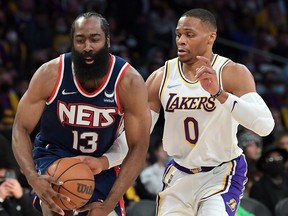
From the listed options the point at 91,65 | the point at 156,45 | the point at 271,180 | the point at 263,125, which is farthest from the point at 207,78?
the point at 156,45

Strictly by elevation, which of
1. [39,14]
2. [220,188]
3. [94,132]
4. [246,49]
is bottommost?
[246,49]

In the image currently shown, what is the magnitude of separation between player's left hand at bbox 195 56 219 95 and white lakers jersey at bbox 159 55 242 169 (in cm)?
31

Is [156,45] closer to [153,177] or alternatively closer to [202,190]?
[153,177]

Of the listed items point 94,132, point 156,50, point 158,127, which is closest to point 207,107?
point 94,132

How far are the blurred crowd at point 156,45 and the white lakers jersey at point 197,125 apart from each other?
3.09 meters

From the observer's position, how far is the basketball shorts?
20.2 feet

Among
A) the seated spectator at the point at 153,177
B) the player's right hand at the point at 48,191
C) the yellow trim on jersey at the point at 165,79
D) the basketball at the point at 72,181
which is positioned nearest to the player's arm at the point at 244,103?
the yellow trim on jersey at the point at 165,79

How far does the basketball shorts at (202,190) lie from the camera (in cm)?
614

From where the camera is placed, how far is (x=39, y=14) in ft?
42.1

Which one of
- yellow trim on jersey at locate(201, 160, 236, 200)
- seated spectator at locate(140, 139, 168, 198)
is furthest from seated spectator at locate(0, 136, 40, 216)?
seated spectator at locate(140, 139, 168, 198)

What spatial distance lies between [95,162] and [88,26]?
3.04 feet

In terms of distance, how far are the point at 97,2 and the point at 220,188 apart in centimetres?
828

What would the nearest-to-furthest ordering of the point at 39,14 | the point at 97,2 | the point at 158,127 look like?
the point at 158,127 < the point at 39,14 < the point at 97,2

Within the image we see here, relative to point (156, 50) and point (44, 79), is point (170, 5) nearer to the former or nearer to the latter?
point (156, 50)
